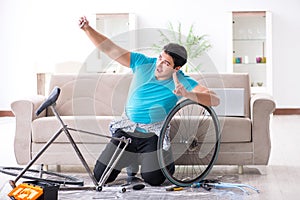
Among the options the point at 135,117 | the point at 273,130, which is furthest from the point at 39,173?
the point at 273,130

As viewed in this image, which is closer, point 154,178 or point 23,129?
Result: point 154,178

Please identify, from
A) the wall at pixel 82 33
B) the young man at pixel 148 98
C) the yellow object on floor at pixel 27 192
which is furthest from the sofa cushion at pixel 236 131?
the wall at pixel 82 33

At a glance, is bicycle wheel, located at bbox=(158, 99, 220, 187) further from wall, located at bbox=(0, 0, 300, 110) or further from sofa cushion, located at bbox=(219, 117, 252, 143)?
wall, located at bbox=(0, 0, 300, 110)

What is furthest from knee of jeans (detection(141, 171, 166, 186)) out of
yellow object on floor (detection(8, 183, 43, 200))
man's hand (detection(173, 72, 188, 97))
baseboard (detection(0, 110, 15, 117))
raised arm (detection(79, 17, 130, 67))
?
baseboard (detection(0, 110, 15, 117))

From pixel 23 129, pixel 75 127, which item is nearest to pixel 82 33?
pixel 23 129

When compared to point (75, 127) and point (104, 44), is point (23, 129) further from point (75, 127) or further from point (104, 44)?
point (104, 44)

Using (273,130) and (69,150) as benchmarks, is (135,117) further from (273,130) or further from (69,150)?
(273,130)

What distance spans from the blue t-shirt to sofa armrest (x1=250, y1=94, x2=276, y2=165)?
2.01 feet

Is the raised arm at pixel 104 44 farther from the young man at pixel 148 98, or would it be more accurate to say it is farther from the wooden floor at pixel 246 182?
the wooden floor at pixel 246 182

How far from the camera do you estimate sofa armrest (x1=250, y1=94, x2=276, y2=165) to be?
381 centimetres

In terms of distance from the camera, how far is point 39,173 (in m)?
3.61

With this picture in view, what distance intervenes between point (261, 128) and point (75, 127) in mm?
1241

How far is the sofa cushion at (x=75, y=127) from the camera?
3.64 m

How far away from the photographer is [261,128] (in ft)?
12.6
